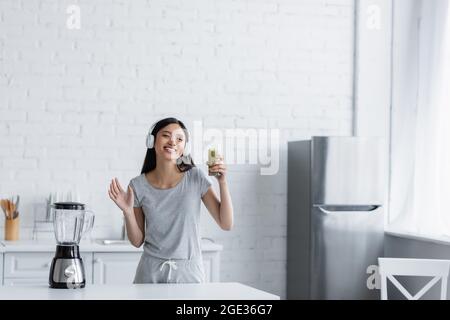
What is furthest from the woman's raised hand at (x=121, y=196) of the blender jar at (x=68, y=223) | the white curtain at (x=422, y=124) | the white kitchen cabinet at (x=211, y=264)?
the white curtain at (x=422, y=124)

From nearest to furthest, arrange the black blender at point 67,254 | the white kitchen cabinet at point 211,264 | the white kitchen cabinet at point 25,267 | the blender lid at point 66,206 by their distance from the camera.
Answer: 1. the black blender at point 67,254
2. the blender lid at point 66,206
3. the white kitchen cabinet at point 25,267
4. the white kitchen cabinet at point 211,264

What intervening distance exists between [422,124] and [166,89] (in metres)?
1.75

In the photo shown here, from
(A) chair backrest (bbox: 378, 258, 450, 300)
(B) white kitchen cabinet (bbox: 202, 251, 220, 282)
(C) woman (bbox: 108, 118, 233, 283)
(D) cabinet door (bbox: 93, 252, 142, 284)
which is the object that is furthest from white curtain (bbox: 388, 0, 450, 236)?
(C) woman (bbox: 108, 118, 233, 283)

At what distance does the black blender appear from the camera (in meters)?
3.09

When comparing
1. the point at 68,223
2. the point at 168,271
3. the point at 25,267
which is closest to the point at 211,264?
the point at 25,267

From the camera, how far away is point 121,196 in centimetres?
330

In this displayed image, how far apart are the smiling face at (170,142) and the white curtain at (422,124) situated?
2.28m

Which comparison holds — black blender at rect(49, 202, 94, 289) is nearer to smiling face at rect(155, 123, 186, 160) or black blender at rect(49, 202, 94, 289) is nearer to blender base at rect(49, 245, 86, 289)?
blender base at rect(49, 245, 86, 289)

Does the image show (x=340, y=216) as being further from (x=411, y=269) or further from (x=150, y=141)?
(x=150, y=141)

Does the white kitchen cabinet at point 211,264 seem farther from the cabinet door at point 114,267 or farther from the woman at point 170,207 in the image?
the woman at point 170,207

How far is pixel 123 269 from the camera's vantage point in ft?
16.0

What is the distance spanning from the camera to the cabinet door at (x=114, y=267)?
4.84 metres
